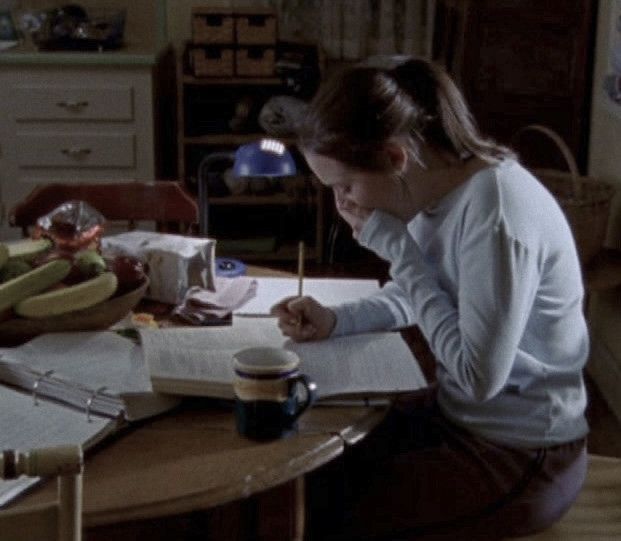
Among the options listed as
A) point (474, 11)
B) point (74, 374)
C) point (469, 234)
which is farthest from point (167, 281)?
→ point (474, 11)

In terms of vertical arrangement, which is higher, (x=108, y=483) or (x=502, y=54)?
(x=502, y=54)

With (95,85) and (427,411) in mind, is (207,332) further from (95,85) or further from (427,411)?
(95,85)

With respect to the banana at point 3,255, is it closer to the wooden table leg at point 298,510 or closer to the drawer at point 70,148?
the wooden table leg at point 298,510

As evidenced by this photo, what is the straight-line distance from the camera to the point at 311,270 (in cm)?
449

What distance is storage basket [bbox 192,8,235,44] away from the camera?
4.28 m

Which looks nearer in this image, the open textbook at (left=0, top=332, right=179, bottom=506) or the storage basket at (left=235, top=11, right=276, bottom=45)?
the open textbook at (left=0, top=332, right=179, bottom=506)

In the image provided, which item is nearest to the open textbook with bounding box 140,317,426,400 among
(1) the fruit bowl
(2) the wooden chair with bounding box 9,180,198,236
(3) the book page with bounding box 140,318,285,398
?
(3) the book page with bounding box 140,318,285,398

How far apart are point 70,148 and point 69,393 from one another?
9.16 feet

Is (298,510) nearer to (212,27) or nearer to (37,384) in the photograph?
(37,384)

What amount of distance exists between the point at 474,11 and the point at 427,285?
224 cm

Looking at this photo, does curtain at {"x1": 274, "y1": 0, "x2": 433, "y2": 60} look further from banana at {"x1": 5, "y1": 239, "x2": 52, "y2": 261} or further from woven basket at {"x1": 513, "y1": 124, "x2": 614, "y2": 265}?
banana at {"x1": 5, "y1": 239, "x2": 52, "y2": 261}

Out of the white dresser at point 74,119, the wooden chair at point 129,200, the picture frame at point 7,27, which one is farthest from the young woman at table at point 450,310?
the picture frame at point 7,27

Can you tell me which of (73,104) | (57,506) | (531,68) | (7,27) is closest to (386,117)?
(57,506)

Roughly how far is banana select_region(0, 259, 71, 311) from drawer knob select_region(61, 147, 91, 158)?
2391 mm
